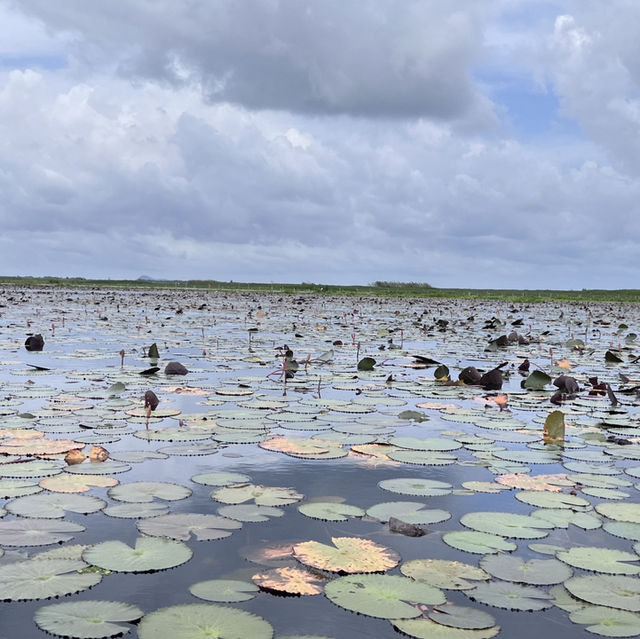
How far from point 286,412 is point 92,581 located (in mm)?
3171

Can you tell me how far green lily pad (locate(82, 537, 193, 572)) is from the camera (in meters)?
2.38

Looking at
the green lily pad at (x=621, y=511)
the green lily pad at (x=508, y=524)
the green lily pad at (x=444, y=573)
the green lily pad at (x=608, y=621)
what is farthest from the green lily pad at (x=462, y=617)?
the green lily pad at (x=621, y=511)

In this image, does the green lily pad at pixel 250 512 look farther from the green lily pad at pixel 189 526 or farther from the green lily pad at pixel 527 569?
the green lily pad at pixel 527 569

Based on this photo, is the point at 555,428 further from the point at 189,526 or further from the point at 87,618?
the point at 87,618

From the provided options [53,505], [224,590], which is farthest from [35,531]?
[224,590]

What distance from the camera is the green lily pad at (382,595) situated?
2105 mm

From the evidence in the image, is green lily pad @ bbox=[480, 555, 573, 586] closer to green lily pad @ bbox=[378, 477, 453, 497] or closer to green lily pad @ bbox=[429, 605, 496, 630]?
green lily pad @ bbox=[429, 605, 496, 630]

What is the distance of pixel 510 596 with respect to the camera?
2234mm

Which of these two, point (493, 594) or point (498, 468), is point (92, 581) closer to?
point (493, 594)

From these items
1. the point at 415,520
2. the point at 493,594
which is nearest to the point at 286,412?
the point at 415,520

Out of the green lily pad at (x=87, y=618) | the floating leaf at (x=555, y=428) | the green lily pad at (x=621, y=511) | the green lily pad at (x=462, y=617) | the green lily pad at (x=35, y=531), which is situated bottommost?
the green lily pad at (x=87, y=618)

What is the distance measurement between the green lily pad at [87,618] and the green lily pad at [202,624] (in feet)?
0.22

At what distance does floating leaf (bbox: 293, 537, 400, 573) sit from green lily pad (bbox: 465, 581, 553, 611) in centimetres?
32

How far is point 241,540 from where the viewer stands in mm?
2674
